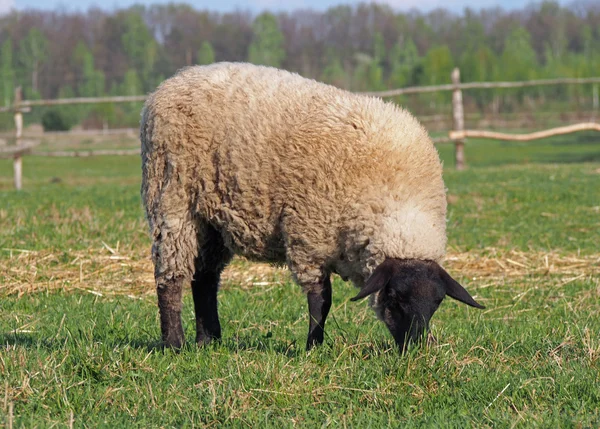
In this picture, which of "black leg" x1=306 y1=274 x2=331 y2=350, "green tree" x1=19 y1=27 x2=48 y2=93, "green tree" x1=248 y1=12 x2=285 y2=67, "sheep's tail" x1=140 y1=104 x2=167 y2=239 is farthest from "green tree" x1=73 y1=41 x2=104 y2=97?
"black leg" x1=306 y1=274 x2=331 y2=350

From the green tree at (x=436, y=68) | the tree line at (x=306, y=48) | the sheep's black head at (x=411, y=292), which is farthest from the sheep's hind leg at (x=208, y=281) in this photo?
the green tree at (x=436, y=68)

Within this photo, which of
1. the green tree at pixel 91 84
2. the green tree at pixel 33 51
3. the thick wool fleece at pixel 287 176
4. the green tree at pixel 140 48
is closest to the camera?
the thick wool fleece at pixel 287 176

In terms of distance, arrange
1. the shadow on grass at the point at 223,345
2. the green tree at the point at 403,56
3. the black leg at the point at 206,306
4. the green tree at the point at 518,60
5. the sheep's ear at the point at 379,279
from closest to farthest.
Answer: the sheep's ear at the point at 379,279 → the shadow on grass at the point at 223,345 → the black leg at the point at 206,306 → the green tree at the point at 518,60 → the green tree at the point at 403,56

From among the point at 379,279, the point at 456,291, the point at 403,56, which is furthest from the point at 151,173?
the point at 403,56

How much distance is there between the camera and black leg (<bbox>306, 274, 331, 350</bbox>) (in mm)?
4883

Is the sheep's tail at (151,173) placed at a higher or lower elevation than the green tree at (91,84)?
lower

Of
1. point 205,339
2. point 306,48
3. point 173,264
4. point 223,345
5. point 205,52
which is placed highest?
point 306,48

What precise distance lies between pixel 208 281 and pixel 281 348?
88cm

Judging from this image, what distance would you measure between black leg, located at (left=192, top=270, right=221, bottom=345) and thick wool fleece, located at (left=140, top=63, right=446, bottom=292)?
14 cm

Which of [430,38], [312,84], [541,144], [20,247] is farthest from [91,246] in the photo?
[430,38]

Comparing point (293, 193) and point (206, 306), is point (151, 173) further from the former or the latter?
point (293, 193)

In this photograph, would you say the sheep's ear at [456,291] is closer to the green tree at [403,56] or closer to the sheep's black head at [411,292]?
the sheep's black head at [411,292]

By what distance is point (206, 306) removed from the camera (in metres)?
5.38

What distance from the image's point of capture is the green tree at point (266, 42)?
81.6m
